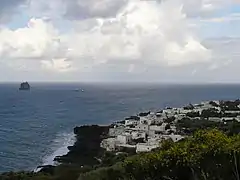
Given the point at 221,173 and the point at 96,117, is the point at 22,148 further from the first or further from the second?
the point at 221,173

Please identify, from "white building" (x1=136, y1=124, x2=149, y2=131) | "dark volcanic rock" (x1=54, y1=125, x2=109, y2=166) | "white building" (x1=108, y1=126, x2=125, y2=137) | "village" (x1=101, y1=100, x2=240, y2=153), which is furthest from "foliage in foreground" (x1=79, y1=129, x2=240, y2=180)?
"white building" (x1=136, y1=124, x2=149, y2=131)

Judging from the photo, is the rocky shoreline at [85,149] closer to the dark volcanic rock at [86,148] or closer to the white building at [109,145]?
the dark volcanic rock at [86,148]

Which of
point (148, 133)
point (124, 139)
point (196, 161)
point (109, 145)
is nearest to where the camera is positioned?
point (196, 161)

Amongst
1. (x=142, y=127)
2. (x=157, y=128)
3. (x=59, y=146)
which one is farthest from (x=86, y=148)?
(x=157, y=128)

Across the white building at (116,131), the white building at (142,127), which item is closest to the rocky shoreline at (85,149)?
the white building at (116,131)

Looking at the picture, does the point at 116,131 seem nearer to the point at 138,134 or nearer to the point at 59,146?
the point at 138,134
